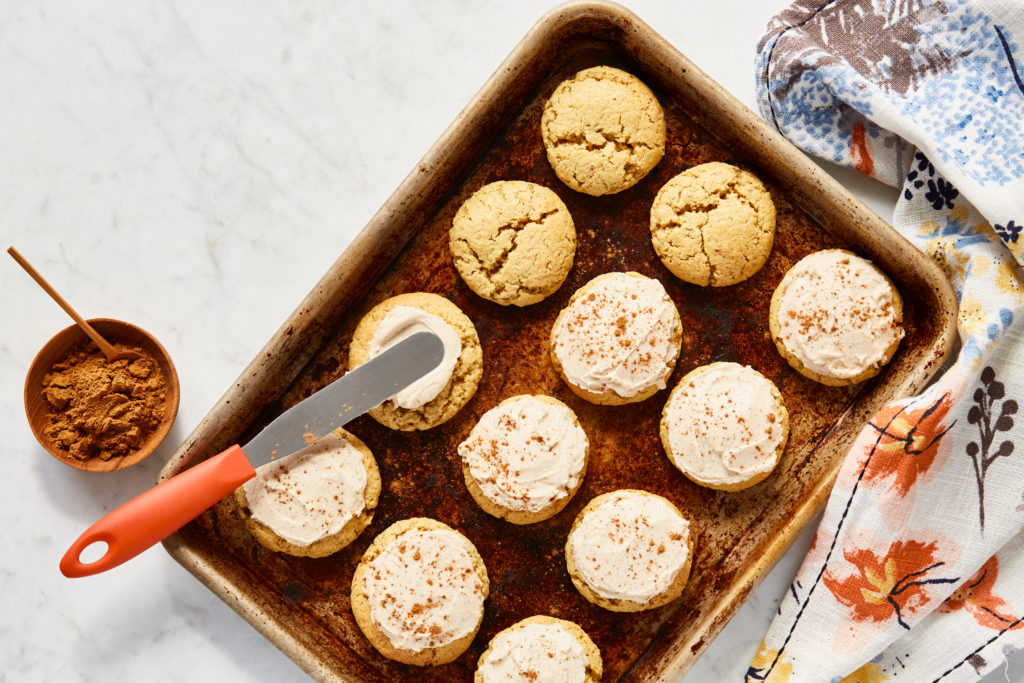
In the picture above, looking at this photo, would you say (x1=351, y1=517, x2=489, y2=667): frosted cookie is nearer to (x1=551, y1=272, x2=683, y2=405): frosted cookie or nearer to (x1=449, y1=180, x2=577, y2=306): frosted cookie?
(x1=551, y1=272, x2=683, y2=405): frosted cookie

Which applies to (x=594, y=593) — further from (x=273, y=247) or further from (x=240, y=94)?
(x=240, y=94)

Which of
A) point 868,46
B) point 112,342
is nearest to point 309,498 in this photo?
point 112,342

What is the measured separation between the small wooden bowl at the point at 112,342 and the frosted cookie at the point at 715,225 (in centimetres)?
140

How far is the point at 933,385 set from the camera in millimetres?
1821

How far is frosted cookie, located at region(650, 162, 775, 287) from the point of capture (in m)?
1.91

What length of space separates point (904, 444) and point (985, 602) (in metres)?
0.49

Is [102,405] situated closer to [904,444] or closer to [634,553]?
[634,553]

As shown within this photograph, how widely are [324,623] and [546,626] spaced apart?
62 centimetres

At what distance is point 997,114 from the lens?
6.01ft

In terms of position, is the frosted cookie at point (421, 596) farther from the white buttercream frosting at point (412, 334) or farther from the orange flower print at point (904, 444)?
the orange flower print at point (904, 444)

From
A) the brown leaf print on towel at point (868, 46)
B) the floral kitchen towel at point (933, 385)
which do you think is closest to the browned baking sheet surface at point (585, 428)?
the floral kitchen towel at point (933, 385)

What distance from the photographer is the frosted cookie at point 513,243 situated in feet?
6.30

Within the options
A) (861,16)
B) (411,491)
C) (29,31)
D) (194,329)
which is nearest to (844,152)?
(861,16)

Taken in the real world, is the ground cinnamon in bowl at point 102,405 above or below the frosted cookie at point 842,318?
below
